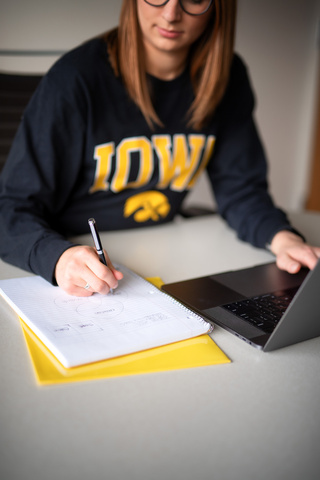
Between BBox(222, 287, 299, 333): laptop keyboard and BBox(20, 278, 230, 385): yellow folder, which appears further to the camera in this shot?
BBox(222, 287, 299, 333): laptop keyboard

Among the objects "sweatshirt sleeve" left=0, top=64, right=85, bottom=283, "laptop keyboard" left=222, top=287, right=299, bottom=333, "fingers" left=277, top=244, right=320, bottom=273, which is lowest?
"fingers" left=277, top=244, right=320, bottom=273

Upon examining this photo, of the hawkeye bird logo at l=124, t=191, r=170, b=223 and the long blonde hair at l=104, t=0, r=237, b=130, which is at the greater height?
the long blonde hair at l=104, t=0, r=237, b=130

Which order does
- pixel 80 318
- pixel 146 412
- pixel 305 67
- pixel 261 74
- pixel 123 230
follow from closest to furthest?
pixel 146 412 → pixel 80 318 → pixel 123 230 → pixel 261 74 → pixel 305 67

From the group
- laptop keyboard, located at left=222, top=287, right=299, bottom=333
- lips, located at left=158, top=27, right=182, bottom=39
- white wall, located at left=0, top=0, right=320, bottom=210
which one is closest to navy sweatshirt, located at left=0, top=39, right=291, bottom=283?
lips, located at left=158, top=27, right=182, bottom=39

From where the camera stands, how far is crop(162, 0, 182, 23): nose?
0.82 m

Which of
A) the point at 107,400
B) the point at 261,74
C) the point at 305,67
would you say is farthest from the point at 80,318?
the point at 305,67

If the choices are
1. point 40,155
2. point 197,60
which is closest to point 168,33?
point 197,60

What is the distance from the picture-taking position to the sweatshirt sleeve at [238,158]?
3.69ft

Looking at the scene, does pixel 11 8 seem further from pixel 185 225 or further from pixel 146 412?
pixel 146 412

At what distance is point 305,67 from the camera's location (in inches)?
103

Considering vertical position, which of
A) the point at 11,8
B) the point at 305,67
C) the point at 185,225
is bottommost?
the point at 185,225

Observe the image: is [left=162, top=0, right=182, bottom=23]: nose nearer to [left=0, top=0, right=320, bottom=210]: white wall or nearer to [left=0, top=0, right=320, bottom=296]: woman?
[left=0, top=0, right=320, bottom=296]: woman

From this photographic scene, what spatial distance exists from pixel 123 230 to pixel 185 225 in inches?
6.4

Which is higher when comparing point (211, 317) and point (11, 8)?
point (11, 8)
